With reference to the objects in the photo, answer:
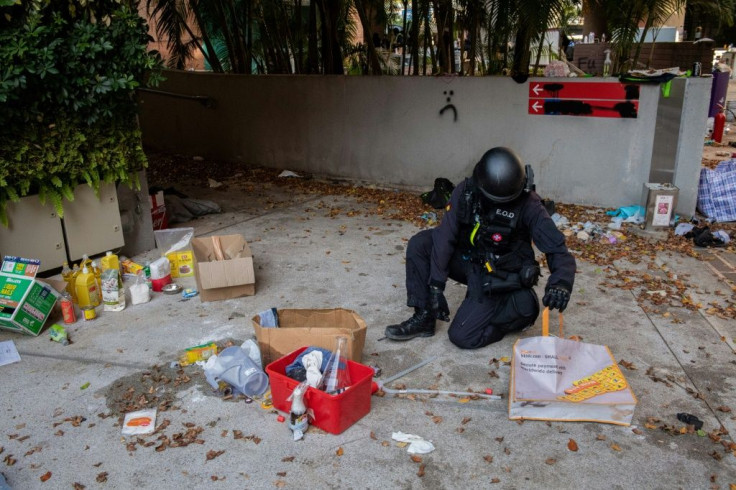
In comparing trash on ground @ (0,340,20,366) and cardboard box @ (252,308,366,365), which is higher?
cardboard box @ (252,308,366,365)

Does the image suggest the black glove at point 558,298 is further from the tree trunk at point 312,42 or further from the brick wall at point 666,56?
the brick wall at point 666,56

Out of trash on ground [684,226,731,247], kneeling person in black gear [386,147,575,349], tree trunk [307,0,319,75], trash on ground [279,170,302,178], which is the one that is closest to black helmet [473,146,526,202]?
kneeling person in black gear [386,147,575,349]

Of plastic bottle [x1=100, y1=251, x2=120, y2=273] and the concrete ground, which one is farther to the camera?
plastic bottle [x1=100, y1=251, x2=120, y2=273]

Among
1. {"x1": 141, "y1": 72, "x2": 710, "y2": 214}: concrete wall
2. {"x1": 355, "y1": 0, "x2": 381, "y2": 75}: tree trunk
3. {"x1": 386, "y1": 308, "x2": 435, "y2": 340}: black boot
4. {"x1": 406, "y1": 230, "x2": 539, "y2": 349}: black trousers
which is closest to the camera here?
{"x1": 406, "y1": 230, "x2": 539, "y2": 349}: black trousers

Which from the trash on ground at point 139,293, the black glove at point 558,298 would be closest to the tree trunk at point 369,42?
the trash on ground at point 139,293

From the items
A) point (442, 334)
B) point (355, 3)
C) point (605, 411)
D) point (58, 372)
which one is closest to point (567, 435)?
point (605, 411)

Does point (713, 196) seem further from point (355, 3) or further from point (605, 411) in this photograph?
point (355, 3)

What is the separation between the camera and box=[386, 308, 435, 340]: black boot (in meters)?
4.38

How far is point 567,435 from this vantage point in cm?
329

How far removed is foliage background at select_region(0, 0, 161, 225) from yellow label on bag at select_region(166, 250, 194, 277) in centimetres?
94

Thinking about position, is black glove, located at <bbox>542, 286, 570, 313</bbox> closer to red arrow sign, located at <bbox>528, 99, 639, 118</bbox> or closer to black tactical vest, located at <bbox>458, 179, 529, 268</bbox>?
black tactical vest, located at <bbox>458, 179, 529, 268</bbox>

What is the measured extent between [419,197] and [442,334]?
4.41 metres

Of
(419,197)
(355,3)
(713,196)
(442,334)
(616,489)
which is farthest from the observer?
(355,3)

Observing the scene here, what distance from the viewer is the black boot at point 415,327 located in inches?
173
